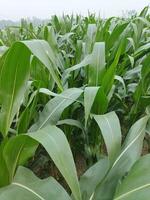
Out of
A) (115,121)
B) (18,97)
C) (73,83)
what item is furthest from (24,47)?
(73,83)

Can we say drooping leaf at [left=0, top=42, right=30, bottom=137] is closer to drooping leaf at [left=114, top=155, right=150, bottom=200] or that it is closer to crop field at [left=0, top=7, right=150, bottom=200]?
crop field at [left=0, top=7, right=150, bottom=200]

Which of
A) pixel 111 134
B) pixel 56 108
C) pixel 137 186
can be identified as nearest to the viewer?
pixel 137 186

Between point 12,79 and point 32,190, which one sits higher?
point 12,79

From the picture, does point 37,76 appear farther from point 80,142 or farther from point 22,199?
point 22,199

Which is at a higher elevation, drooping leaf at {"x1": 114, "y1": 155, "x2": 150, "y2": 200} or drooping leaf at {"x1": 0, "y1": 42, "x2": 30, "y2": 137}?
drooping leaf at {"x1": 0, "y1": 42, "x2": 30, "y2": 137}

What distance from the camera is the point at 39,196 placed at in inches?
17.7

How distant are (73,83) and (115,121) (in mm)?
386

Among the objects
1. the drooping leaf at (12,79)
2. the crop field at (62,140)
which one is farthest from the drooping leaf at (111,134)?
the drooping leaf at (12,79)

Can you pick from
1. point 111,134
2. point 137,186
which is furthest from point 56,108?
point 137,186

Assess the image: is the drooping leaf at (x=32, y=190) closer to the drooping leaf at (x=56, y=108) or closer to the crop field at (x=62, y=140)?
the crop field at (x=62, y=140)

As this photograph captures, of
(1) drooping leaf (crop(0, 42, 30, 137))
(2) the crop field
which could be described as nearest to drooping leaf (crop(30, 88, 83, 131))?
(2) the crop field

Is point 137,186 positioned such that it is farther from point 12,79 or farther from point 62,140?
point 12,79

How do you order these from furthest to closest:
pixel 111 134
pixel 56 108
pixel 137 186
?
pixel 56 108, pixel 111 134, pixel 137 186

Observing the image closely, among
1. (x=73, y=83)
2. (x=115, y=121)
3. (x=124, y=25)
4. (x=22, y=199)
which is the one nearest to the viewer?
(x=22, y=199)
